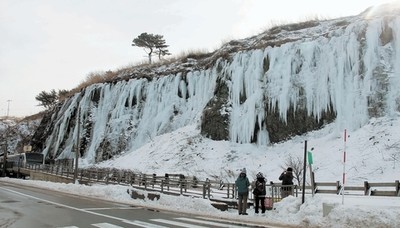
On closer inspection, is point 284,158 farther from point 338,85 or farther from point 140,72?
point 140,72

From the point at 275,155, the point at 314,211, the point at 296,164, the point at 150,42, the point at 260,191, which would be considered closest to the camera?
the point at 314,211

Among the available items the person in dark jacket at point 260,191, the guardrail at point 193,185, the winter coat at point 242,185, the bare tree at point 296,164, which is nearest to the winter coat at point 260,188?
the person in dark jacket at point 260,191

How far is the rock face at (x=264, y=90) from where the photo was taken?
26.6m

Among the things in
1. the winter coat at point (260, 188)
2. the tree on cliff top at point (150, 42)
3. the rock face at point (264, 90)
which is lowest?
the winter coat at point (260, 188)

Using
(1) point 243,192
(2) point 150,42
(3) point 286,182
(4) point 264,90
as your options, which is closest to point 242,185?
(1) point 243,192

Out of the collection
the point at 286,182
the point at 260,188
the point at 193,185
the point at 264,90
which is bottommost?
the point at 193,185

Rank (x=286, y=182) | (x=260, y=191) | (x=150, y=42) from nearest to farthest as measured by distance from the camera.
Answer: (x=260, y=191)
(x=286, y=182)
(x=150, y=42)

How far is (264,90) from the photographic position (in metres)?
31.6

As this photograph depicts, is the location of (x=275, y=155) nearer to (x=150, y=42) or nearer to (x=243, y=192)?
(x=243, y=192)

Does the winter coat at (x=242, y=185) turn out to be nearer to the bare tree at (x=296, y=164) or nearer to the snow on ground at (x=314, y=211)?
the snow on ground at (x=314, y=211)

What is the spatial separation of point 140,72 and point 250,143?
23.8m

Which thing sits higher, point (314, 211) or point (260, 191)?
point (260, 191)

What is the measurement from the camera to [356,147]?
24.3 meters

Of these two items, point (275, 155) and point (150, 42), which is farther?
point (150, 42)
